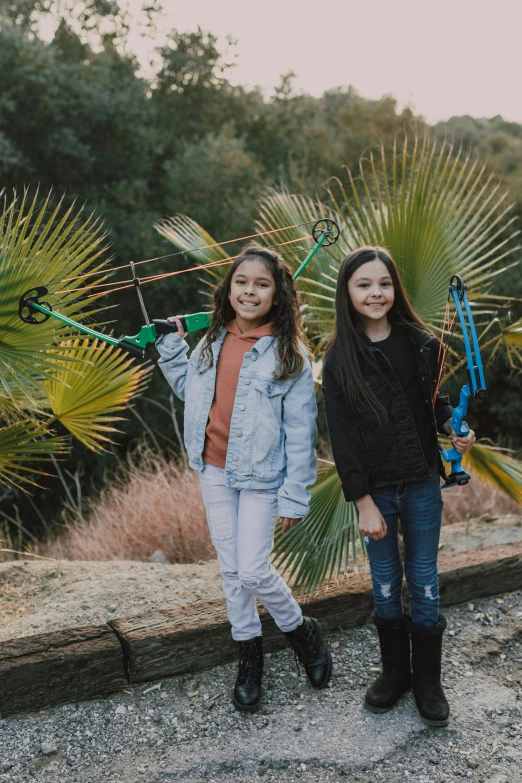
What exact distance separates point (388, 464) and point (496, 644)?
4.67 ft

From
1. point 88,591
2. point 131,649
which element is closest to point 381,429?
point 131,649

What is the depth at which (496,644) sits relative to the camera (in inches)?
134

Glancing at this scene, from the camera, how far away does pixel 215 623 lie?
3143 millimetres

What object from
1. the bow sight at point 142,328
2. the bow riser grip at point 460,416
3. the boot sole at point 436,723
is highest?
the bow sight at point 142,328

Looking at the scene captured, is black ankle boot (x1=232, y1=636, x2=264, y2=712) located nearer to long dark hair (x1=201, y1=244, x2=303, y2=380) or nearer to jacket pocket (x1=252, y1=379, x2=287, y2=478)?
jacket pocket (x1=252, y1=379, x2=287, y2=478)

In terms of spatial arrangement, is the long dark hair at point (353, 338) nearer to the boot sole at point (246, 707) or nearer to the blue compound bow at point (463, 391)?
the blue compound bow at point (463, 391)

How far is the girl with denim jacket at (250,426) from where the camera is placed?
2.62 metres

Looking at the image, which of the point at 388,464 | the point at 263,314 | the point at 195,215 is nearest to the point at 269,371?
the point at 263,314

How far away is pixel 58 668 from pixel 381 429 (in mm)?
1606

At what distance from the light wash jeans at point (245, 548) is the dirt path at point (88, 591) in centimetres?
91

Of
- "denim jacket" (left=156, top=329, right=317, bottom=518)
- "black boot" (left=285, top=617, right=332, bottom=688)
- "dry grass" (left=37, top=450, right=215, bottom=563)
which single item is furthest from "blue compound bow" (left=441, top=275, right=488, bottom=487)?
"dry grass" (left=37, top=450, right=215, bottom=563)

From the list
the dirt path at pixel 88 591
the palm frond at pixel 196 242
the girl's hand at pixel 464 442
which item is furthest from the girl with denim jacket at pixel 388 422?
the palm frond at pixel 196 242

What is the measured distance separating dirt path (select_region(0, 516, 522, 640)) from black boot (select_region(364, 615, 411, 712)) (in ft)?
3.77

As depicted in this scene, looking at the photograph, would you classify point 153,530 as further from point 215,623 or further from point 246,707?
point 246,707
